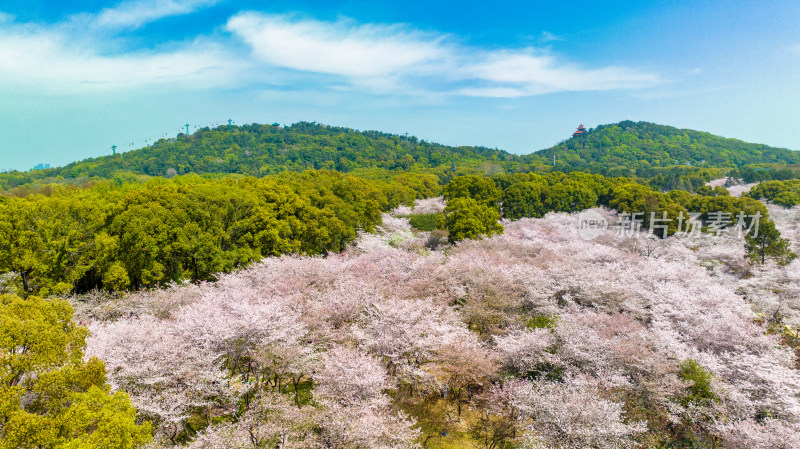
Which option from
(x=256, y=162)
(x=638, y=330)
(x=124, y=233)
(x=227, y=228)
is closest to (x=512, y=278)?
(x=638, y=330)

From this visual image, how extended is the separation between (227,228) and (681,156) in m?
174

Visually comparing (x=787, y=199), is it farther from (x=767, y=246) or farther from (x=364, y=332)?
(x=364, y=332)

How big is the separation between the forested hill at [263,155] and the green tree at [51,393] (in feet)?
391

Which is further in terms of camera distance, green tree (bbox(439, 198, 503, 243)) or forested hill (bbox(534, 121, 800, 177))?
forested hill (bbox(534, 121, 800, 177))

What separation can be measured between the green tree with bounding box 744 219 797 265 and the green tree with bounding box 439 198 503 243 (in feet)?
67.2

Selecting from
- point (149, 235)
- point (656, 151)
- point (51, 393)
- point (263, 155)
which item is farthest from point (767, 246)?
point (263, 155)

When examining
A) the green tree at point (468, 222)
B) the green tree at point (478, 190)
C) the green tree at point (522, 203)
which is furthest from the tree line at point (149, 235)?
the green tree at point (522, 203)

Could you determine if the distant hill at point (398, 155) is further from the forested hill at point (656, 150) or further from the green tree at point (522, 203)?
the green tree at point (522, 203)

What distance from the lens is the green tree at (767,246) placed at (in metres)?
32.5

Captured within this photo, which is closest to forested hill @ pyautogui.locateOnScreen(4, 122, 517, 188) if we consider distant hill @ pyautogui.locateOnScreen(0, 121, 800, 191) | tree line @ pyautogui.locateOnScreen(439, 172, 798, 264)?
distant hill @ pyautogui.locateOnScreen(0, 121, 800, 191)

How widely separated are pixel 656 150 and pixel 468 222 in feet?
532

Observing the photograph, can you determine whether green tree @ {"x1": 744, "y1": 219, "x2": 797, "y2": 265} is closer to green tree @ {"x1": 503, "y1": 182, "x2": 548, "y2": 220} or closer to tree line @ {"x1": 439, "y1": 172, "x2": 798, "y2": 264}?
tree line @ {"x1": 439, "y1": 172, "x2": 798, "y2": 264}

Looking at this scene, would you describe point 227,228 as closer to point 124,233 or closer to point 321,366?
point 124,233

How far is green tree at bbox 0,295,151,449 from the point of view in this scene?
863cm
